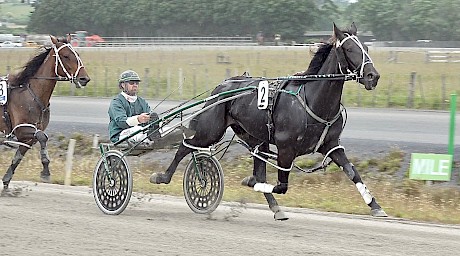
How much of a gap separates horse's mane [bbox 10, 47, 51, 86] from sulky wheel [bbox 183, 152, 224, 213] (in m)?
2.98

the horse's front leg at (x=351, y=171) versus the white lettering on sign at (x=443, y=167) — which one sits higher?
the horse's front leg at (x=351, y=171)

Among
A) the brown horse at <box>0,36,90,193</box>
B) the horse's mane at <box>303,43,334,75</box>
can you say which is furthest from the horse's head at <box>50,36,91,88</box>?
the horse's mane at <box>303,43,334,75</box>

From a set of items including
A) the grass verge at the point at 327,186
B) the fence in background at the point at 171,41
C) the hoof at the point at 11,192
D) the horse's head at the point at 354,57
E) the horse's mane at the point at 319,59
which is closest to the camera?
the horse's head at the point at 354,57

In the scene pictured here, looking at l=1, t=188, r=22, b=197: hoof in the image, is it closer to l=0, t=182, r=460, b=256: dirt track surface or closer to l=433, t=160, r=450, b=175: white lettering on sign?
l=0, t=182, r=460, b=256: dirt track surface

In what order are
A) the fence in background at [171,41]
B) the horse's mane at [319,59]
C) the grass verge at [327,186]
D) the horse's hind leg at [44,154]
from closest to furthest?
the horse's mane at [319,59], the grass verge at [327,186], the horse's hind leg at [44,154], the fence in background at [171,41]

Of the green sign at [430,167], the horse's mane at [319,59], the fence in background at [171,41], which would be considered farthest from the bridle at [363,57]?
the fence in background at [171,41]

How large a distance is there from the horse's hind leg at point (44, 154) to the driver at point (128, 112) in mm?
1528

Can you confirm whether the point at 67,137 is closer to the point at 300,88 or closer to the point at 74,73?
the point at 74,73

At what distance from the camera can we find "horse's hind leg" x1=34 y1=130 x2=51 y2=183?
409 inches

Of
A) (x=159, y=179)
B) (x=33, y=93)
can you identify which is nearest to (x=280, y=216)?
(x=159, y=179)

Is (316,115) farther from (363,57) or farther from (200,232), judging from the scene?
(200,232)

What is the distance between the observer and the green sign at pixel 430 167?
36.7ft

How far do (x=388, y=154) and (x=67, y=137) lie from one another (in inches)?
272

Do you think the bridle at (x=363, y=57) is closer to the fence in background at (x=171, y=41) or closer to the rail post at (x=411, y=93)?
the rail post at (x=411, y=93)
